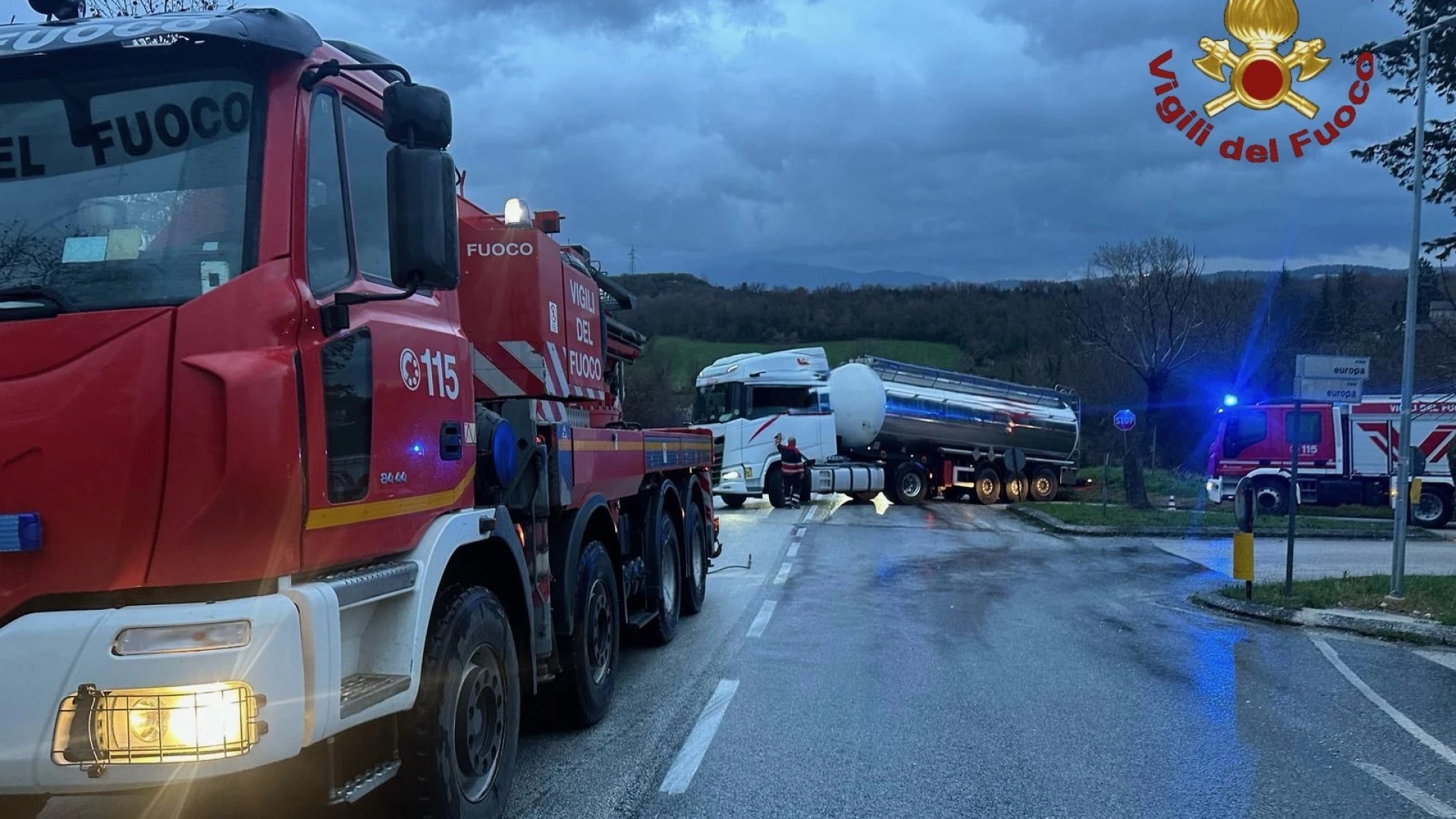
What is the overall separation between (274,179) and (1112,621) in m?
9.55

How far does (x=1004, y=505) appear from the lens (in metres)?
30.5

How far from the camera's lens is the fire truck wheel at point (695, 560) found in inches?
394

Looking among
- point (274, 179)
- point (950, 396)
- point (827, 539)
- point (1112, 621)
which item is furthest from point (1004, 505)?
point (274, 179)

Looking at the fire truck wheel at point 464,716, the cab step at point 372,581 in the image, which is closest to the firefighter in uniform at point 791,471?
the fire truck wheel at point 464,716

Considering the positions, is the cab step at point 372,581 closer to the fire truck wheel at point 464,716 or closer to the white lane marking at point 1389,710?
the fire truck wheel at point 464,716

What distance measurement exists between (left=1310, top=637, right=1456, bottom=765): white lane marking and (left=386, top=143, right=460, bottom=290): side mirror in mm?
6188

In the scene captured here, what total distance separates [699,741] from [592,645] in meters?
0.89

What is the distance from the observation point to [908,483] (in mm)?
29875

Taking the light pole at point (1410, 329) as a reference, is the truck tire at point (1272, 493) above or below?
below

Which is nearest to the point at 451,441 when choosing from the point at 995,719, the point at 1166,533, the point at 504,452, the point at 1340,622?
the point at 504,452

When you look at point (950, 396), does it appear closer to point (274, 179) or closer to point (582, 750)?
point (582, 750)

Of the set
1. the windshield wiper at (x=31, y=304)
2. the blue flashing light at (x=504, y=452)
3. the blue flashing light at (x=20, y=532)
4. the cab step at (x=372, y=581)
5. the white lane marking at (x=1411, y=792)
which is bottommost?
the white lane marking at (x=1411, y=792)

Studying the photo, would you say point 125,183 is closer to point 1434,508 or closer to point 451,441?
point 451,441

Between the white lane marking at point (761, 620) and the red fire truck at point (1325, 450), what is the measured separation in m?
20.4
